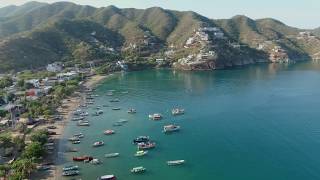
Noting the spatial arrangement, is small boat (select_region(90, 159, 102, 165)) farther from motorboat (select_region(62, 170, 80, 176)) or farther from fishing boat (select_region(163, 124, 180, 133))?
fishing boat (select_region(163, 124, 180, 133))

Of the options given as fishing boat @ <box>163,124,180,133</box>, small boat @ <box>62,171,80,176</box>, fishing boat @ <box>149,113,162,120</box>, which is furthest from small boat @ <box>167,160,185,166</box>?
fishing boat @ <box>149,113,162,120</box>

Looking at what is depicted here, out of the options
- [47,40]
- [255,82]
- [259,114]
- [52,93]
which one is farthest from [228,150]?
[47,40]

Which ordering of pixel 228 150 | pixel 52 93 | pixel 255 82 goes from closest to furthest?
pixel 228 150 → pixel 52 93 → pixel 255 82

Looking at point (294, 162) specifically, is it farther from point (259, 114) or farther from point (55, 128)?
point (55, 128)

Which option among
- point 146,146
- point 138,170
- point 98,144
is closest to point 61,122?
point 98,144

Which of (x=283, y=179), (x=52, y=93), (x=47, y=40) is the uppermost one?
(x=47, y=40)

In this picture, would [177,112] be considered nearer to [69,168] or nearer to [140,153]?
[140,153]

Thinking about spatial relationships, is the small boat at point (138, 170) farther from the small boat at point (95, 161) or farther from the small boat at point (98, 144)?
the small boat at point (98, 144)
